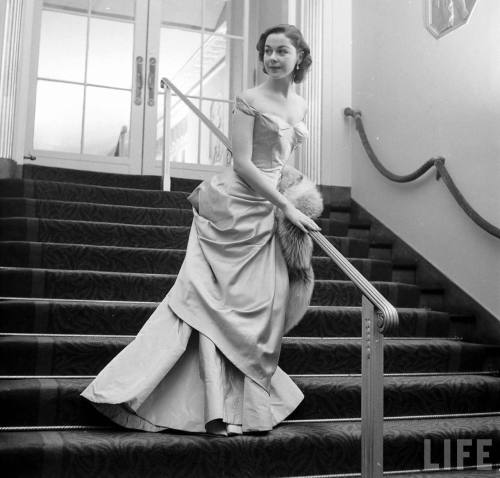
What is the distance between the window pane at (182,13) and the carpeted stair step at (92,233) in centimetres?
262

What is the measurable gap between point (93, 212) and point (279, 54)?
186 cm

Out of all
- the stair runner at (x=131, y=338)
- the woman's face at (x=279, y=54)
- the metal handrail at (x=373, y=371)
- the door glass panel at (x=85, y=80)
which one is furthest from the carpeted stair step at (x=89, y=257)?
the door glass panel at (x=85, y=80)

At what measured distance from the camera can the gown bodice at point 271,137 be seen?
2.59 meters

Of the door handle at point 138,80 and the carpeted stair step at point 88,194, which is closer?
the carpeted stair step at point 88,194

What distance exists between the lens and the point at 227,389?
239cm

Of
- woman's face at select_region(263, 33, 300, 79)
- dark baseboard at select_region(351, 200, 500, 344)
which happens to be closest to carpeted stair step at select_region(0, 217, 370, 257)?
dark baseboard at select_region(351, 200, 500, 344)

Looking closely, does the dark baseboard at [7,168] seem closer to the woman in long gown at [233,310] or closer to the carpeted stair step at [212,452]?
the woman in long gown at [233,310]

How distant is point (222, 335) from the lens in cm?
241

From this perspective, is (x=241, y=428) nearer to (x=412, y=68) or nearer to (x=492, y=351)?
A: (x=492, y=351)

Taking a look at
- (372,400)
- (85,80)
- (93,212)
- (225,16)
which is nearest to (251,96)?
(372,400)

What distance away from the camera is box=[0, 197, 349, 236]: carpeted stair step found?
12.8 feet

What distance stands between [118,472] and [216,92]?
4.37 m

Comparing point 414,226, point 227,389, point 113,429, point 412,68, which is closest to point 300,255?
point 227,389

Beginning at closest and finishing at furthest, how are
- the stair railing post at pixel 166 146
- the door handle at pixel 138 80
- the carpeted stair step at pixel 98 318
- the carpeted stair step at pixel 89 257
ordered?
the carpeted stair step at pixel 98 318 → the carpeted stair step at pixel 89 257 → the stair railing post at pixel 166 146 → the door handle at pixel 138 80
